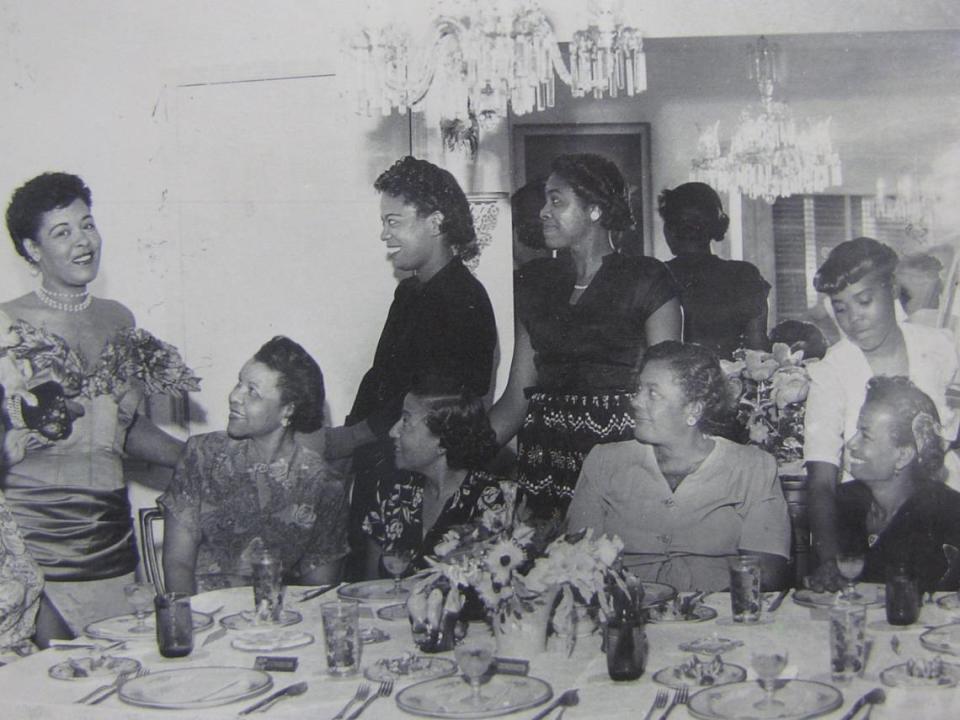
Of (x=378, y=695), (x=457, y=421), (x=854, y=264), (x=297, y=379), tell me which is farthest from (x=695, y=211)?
(x=378, y=695)

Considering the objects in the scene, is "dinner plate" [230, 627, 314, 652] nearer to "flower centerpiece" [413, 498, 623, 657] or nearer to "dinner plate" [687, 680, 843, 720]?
"flower centerpiece" [413, 498, 623, 657]

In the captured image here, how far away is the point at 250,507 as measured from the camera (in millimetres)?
3068

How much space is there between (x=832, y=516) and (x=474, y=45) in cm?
158

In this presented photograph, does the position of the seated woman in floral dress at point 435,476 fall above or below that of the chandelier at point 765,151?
A: below

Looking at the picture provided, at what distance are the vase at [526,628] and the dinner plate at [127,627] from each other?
68cm

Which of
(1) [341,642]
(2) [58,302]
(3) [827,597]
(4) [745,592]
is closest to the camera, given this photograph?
(1) [341,642]

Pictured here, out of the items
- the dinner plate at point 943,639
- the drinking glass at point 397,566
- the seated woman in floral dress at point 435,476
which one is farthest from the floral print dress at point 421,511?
the dinner plate at point 943,639

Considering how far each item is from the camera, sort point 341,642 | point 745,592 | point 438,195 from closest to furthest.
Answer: point 341,642, point 745,592, point 438,195

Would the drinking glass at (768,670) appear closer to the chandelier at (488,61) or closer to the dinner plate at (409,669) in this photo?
the dinner plate at (409,669)

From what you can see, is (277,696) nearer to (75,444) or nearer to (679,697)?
(679,697)

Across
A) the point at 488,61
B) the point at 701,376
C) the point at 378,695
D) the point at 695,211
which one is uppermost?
the point at 488,61

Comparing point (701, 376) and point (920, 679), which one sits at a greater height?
point (701, 376)

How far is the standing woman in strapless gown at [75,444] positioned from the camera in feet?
10.6

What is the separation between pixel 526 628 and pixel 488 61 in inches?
64.1
